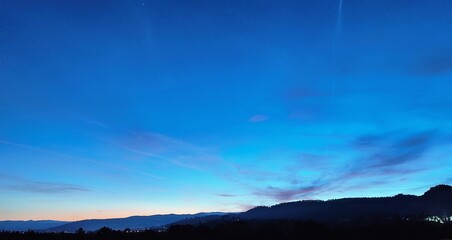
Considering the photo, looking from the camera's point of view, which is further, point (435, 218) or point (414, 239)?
point (435, 218)

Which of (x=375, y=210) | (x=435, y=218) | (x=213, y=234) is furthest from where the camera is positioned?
(x=375, y=210)

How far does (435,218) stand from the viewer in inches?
5950

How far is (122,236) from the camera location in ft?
254

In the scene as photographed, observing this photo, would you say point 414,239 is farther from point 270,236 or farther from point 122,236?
point 122,236

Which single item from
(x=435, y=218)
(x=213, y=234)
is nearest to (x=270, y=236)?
(x=213, y=234)

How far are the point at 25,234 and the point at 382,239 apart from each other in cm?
7304

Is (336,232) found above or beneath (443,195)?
beneath

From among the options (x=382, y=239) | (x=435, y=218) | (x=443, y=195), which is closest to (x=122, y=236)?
(x=382, y=239)

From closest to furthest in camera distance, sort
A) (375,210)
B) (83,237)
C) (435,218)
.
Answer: (83,237) → (435,218) → (375,210)

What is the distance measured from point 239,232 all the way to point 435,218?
9099cm

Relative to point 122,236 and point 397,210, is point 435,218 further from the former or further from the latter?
point 122,236

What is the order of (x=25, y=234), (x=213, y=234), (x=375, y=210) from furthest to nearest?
(x=375, y=210) → (x=213, y=234) → (x=25, y=234)

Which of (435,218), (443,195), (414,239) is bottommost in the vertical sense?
(414,239)

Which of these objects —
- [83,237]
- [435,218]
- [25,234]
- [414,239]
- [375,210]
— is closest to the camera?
[25,234]
